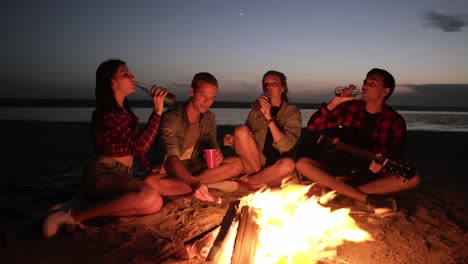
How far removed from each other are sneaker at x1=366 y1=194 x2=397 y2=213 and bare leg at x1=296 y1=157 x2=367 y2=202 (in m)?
0.16

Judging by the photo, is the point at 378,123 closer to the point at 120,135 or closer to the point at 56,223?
the point at 120,135

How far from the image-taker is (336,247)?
3.24 metres

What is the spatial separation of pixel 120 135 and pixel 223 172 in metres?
2.02

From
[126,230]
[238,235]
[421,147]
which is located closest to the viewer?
[238,235]

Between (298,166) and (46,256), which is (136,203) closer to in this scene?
(46,256)

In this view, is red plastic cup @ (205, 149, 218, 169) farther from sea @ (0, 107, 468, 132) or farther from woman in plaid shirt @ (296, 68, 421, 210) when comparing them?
sea @ (0, 107, 468, 132)

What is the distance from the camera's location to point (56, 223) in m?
3.41

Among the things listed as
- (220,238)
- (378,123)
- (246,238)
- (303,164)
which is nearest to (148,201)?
(220,238)

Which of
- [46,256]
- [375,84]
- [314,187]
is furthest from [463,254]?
[46,256]

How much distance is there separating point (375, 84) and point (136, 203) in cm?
385

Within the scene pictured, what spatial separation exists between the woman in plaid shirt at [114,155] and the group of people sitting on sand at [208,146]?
0.01 metres

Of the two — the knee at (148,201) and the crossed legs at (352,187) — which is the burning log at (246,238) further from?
the crossed legs at (352,187)

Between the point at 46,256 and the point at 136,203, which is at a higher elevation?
the point at 136,203

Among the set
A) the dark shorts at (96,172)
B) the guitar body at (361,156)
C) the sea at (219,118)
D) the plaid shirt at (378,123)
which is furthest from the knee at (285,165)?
the sea at (219,118)
